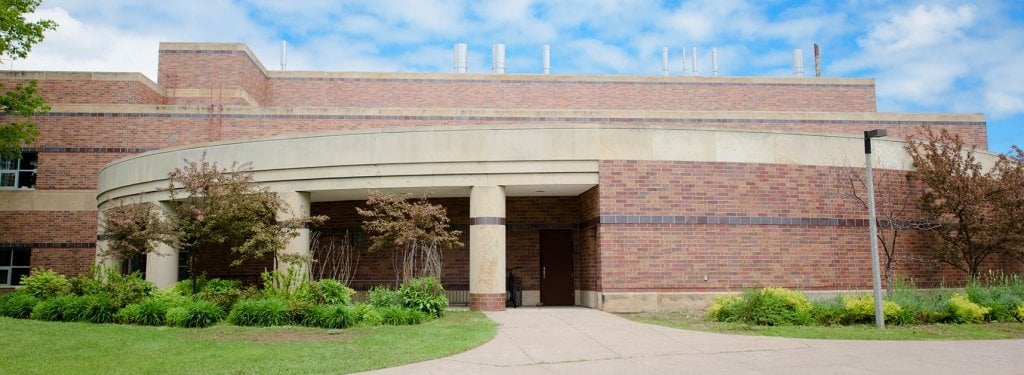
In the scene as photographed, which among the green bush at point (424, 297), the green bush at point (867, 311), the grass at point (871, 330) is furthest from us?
the green bush at point (424, 297)

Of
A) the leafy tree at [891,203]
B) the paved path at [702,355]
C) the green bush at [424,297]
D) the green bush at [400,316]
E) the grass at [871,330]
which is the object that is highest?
the leafy tree at [891,203]

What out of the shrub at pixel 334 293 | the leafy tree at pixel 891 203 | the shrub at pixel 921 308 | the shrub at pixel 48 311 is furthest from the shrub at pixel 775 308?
the shrub at pixel 48 311

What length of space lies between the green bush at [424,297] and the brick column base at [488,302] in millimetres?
1468

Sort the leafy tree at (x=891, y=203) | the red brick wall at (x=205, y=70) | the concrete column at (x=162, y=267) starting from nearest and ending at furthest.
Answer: the leafy tree at (x=891, y=203) < the concrete column at (x=162, y=267) < the red brick wall at (x=205, y=70)

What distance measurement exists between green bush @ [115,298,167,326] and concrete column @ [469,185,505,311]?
6.40 m

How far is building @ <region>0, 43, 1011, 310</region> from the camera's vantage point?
16859 mm

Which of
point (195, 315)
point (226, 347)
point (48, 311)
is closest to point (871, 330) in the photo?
point (226, 347)

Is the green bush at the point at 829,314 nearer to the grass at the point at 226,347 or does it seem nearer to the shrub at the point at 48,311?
the grass at the point at 226,347

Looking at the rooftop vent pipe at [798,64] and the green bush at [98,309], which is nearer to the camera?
the green bush at [98,309]

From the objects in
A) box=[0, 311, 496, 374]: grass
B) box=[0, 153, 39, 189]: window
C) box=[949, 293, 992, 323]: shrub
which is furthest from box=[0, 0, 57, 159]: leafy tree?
box=[949, 293, 992, 323]: shrub

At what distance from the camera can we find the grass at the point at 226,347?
9242 millimetres

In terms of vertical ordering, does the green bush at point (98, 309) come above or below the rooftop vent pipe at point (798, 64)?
below

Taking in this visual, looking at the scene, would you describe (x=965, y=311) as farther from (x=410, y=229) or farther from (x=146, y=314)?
(x=146, y=314)

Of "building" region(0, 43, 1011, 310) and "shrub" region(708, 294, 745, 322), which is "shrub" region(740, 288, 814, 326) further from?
"building" region(0, 43, 1011, 310)
